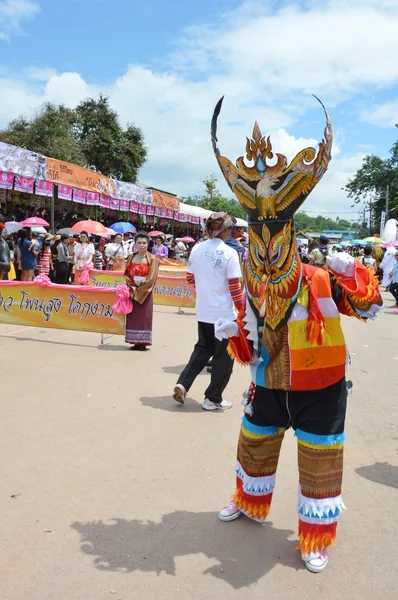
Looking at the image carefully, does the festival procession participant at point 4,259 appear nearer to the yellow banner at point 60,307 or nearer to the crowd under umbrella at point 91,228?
the yellow banner at point 60,307

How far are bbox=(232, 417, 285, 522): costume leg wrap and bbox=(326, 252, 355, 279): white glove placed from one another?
35.9 inches

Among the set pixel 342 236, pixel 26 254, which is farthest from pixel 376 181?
pixel 26 254

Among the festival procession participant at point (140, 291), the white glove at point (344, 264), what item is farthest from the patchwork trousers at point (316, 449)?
the festival procession participant at point (140, 291)

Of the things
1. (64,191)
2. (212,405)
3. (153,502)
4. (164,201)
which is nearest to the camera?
(153,502)

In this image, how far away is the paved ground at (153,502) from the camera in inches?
95.3

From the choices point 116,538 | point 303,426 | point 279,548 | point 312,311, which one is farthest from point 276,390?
point 116,538

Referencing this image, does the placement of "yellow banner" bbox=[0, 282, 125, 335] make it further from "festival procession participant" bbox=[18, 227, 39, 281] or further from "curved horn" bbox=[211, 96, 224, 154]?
"curved horn" bbox=[211, 96, 224, 154]

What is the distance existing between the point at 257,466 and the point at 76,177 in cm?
1301

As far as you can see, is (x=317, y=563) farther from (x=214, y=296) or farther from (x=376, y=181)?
(x=376, y=181)

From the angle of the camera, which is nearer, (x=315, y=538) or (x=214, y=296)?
(x=315, y=538)

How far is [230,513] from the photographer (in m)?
2.96

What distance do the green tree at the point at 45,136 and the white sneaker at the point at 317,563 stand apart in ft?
79.9

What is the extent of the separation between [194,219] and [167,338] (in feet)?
64.9

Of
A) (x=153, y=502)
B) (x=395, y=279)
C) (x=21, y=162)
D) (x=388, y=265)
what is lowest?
(x=153, y=502)
